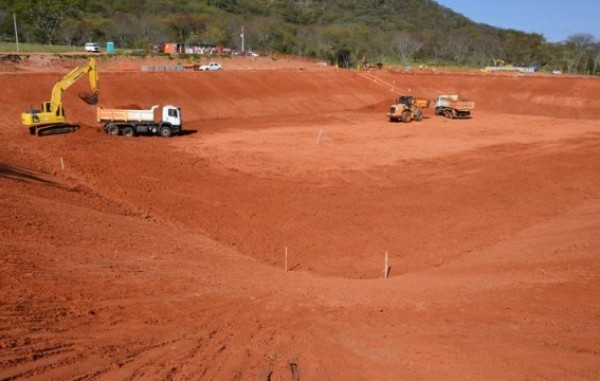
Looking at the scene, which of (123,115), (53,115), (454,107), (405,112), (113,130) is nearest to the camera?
(53,115)

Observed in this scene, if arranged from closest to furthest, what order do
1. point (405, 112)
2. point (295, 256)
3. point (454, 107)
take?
1. point (295, 256)
2. point (405, 112)
3. point (454, 107)

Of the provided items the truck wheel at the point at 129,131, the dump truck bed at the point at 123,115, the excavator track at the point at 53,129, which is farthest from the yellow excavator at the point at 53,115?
the truck wheel at the point at 129,131

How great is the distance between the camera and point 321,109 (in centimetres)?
5653

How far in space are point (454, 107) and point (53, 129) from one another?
35.6 m

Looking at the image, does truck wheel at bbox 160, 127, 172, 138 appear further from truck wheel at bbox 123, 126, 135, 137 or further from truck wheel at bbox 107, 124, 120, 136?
truck wheel at bbox 107, 124, 120, 136

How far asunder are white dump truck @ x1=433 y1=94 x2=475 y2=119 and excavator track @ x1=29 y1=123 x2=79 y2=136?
33.9 meters

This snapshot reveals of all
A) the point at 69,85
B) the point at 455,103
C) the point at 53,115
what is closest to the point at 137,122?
the point at 69,85

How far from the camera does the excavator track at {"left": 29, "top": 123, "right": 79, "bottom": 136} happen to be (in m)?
31.7

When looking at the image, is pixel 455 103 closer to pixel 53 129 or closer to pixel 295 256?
pixel 53 129

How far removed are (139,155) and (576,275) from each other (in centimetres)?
2210

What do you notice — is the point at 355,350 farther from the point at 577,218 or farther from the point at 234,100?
Result: the point at 234,100

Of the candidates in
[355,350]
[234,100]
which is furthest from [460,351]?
[234,100]

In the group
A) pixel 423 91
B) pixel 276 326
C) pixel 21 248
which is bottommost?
pixel 276 326

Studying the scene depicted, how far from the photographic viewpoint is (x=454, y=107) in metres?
51.7
